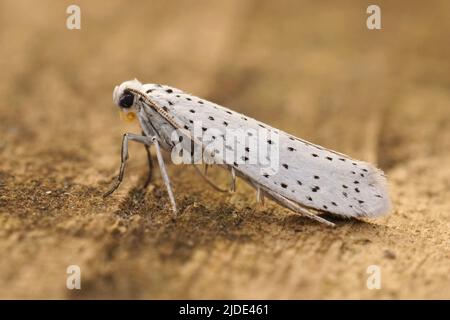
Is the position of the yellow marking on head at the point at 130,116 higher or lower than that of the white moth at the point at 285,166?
higher

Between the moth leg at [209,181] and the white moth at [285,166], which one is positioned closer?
the white moth at [285,166]

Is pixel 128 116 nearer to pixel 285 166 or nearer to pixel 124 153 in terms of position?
pixel 124 153

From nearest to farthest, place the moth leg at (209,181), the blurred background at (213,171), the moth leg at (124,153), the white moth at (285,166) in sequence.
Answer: the blurred background at (213,171) < the white moth at (285,166) < the moth leg at (124,153) < the moth leg at (209,181)

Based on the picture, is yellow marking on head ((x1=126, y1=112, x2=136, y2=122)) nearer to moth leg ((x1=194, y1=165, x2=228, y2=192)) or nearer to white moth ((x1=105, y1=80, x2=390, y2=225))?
white moth ((x1=105, y1=80, x2=390, y2=225))

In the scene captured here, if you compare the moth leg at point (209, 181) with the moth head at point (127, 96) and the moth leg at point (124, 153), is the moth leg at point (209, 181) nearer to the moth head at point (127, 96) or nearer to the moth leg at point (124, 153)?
the moth leg at point (124, 153)

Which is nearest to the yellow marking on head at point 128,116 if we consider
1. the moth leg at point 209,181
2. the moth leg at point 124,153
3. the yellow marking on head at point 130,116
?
the yellow marking on head at point 130,116

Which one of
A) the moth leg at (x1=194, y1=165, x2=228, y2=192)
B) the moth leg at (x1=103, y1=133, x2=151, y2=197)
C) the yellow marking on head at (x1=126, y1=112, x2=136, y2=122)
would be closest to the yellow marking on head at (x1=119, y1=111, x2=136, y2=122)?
the yellow marking on head at (x1=126, y1=112, x2=136, y2=122)
